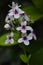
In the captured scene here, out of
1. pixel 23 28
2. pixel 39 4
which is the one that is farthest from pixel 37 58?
pixel 39 4

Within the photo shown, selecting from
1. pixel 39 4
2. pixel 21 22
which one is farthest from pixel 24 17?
pixel 39 4

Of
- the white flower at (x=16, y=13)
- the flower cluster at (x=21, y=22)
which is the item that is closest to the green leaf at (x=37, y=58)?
the flower cluster at (x=21, y=22)

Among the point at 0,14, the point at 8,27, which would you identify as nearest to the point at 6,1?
the point at 0,14

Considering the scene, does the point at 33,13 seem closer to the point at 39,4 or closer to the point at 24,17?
the point at 39,4

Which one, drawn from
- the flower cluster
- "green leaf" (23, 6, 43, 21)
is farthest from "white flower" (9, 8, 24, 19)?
"green leaf" (23, 6, 43, 21)

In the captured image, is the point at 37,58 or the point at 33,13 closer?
the point at 37,58

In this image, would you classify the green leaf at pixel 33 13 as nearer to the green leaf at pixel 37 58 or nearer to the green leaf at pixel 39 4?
the green leaf at pixel 39 4

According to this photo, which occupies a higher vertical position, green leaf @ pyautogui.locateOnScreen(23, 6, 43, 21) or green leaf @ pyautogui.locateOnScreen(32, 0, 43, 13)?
green leaf @ pyautogui.locateOnScreen(32, 0, 43, 13)

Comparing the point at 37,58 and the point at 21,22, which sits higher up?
the point at 21,22

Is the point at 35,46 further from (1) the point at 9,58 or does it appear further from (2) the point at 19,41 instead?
(1) the point at 9,58

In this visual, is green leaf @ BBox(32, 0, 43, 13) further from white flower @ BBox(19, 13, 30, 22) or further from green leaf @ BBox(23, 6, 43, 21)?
white flower @ BBox(19, 13, 30, 22)

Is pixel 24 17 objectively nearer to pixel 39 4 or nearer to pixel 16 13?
pixel 16 13
